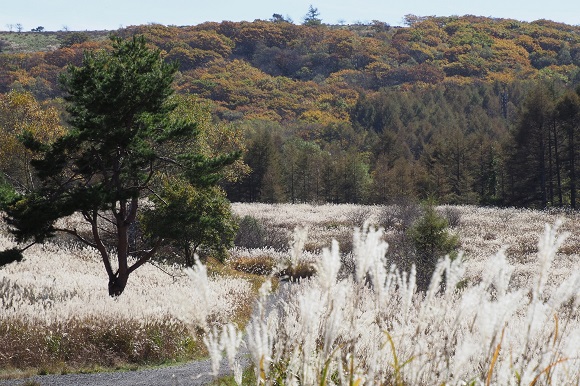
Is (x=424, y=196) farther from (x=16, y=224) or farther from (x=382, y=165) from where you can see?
(x=16, y=224)

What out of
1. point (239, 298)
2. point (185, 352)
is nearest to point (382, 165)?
point (239, 298)

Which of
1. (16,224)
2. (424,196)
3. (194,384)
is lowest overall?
(424,196)

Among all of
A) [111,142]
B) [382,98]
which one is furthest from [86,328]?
[382,98]

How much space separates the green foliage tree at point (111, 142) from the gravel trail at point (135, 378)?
14.6 feet

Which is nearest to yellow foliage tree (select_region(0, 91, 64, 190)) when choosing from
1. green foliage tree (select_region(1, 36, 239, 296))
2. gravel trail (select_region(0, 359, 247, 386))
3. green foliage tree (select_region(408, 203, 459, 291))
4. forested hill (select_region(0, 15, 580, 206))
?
forested hill (select_region(0, 15, 580, 206))

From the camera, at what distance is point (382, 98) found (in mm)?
112188

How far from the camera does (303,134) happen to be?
99938mm

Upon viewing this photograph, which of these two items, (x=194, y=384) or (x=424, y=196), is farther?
(x=424, y=196)

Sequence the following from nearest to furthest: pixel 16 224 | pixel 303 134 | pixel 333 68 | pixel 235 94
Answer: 1. pixel 16 224
2. pixel 303 134
3. pixel 235 94
4. pixel 333 68

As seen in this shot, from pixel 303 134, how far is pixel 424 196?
44.0 m

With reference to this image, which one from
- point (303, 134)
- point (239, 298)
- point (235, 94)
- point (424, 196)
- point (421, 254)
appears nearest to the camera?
point (239, 298)

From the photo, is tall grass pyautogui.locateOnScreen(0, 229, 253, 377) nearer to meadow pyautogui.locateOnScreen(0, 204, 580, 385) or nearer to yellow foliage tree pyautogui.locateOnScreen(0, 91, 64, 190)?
meadow pyautogui.locateOnScreen(0, 204, 580, 385)

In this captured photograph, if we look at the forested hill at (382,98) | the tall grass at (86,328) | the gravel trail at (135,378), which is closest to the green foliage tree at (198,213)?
the tall grass at (86,328)

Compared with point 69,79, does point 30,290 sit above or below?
below
